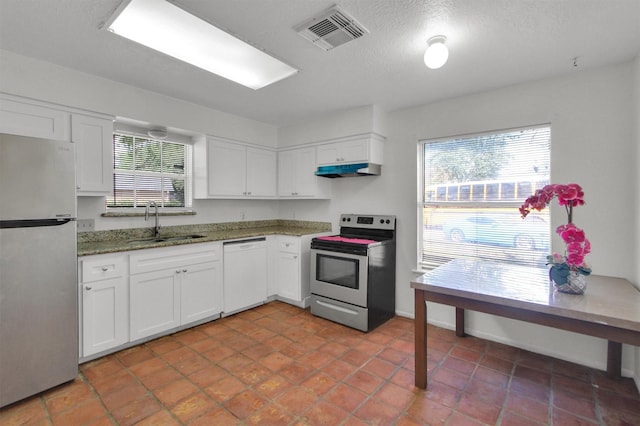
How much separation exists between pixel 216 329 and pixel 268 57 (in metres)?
2.60

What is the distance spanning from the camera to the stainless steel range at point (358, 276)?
3086mm

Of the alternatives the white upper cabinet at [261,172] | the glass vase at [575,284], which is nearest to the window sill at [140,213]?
the white upper cabinet at [261,172]

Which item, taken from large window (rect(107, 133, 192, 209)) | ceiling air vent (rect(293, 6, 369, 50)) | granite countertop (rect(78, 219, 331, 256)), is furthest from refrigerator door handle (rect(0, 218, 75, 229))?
ceiling air vent (rect(293, 6, 369, 50))

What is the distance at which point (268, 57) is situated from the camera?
2.32 meters

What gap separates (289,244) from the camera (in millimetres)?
3713

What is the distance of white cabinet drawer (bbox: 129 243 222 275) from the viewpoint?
105 inches

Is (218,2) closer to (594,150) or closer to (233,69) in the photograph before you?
(233,69)

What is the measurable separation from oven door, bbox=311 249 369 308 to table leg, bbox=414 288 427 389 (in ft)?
3.00

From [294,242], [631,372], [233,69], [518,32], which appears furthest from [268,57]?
[631,372]

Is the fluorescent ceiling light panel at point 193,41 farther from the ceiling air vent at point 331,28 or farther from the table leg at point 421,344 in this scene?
the table leg at point 421,344

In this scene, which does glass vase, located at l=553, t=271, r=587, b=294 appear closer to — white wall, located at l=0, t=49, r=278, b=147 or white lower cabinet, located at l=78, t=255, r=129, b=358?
white lower cabinet, located at l=78, t=255, r=129, b=358

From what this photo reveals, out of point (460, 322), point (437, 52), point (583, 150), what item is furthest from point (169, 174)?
point (583, 150)

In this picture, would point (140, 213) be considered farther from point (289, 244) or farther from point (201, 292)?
point (289, 244)

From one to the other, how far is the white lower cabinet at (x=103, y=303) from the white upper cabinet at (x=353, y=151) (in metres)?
2.41
